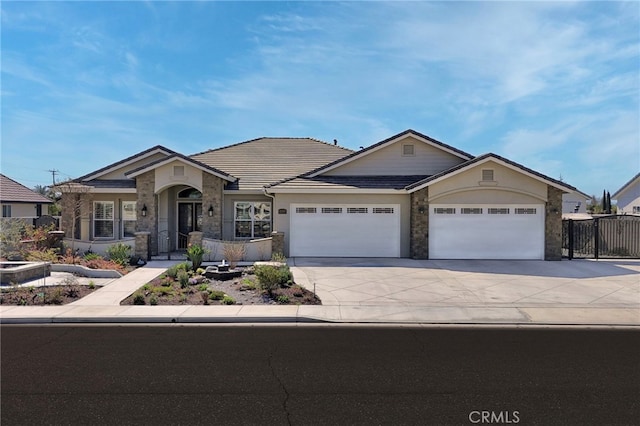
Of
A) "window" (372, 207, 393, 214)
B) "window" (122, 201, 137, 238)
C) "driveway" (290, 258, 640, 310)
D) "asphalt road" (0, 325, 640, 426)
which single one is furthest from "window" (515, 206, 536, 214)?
"window" (122, 201, 137, 238)

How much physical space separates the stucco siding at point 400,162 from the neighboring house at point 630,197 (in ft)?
87.5

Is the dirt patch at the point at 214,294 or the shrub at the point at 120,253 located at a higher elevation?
the shrub at the point at 120,253

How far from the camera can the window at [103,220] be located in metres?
20.3

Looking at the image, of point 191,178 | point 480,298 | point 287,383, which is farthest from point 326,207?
point 287,383

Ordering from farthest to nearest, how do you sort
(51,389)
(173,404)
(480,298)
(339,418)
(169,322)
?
(480,298), (169,322), (51,389), (173,404), (339,418)

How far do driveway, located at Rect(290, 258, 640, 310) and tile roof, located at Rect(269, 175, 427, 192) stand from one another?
3260 millimetres

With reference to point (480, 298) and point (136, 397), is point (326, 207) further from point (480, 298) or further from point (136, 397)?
point (136, 397)

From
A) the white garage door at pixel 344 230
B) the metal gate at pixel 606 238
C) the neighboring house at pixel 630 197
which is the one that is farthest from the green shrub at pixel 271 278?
the neighboring house at pixel 630 197

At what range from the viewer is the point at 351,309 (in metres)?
9.82

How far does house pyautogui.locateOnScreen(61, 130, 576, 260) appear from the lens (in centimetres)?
1781

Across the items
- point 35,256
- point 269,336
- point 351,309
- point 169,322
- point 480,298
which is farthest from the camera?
point 35,256

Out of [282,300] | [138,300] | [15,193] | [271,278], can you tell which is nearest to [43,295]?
[138,300]

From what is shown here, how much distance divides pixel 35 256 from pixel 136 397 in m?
12.4

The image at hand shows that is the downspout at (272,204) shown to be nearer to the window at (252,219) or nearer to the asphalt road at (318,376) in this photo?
the window at (252,219)
